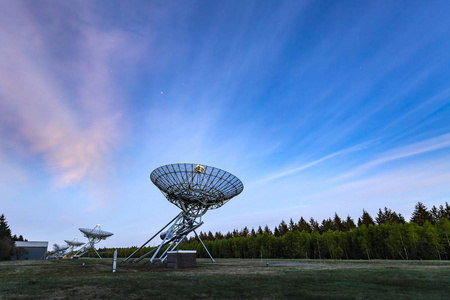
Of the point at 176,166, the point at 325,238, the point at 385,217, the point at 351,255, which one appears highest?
the point at 176,166

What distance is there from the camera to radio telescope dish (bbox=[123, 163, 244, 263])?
28.3 meters

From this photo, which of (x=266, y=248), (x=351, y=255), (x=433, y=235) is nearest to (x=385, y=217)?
(x=351, y=255)

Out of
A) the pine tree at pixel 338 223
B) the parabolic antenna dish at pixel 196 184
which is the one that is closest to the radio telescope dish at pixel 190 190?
the parabolic antenna dish at pixel 196 184

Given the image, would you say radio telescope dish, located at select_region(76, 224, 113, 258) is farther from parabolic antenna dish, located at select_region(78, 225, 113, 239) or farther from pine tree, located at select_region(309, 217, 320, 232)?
pine tree, located at select_region(309, 217, 320, 232)

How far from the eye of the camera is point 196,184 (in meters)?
29.0

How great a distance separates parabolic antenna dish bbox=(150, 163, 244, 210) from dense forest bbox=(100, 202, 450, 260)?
124 ft

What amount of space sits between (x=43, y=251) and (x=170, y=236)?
244 ft

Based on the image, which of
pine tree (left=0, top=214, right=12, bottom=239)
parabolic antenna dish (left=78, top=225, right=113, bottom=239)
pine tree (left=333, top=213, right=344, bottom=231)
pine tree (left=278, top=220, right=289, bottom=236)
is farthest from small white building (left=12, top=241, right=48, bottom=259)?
pine tree (left=333, top=213, right=344, bottom=231)

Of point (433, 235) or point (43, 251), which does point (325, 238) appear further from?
point (43, 251)

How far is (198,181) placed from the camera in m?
28.9

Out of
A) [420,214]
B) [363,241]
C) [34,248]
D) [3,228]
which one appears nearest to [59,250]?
[34,248]

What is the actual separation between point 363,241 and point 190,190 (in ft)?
154

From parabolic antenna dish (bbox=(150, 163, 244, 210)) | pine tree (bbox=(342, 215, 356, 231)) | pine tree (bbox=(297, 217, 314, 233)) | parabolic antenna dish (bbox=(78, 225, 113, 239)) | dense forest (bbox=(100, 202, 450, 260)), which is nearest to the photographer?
parabolic antenna dish (bbox=(150, 163, 244, 210))

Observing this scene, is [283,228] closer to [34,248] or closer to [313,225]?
[313,225]
